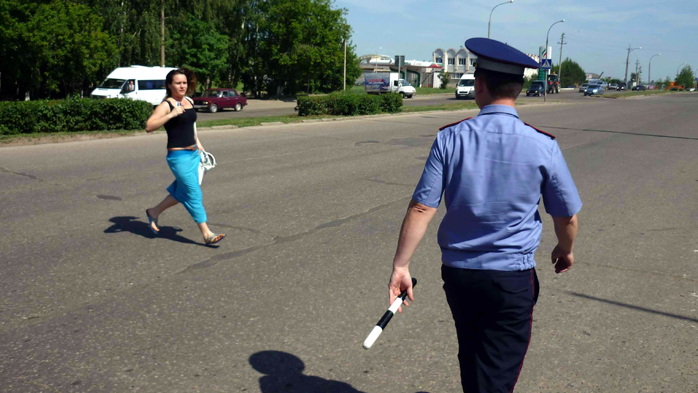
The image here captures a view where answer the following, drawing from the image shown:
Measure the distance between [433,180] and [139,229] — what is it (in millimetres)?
5037

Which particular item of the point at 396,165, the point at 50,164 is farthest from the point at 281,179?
the point at 50,164

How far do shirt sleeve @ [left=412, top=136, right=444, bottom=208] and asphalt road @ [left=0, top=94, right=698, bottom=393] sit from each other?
141 cm

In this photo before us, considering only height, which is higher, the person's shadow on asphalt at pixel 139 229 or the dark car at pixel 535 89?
the dark car at pixel 535 89

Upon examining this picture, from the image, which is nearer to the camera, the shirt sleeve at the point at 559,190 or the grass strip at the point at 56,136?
the shirt sleeve at the point at 559,190

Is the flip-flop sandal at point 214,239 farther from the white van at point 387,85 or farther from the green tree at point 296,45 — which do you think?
the white van at point 387,85

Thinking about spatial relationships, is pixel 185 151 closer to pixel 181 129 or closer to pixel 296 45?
pixel 181 129

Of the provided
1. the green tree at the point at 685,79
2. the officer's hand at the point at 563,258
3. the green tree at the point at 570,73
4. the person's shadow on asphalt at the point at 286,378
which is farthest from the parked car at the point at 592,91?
the green tree at the point at 685,79

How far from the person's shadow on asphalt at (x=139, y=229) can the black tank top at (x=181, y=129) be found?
0.99 metres

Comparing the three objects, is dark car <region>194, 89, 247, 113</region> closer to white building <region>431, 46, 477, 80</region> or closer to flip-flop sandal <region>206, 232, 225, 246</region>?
flip-flop sandal <region>206, 232, 225, 246</region>

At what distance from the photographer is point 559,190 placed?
2.32 meters

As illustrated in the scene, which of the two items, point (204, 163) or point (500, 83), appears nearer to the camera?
point (500, 83)

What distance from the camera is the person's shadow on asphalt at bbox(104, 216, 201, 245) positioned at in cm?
628

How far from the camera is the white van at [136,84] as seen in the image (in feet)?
104

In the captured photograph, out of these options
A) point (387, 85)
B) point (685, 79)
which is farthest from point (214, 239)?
point (685, 79)
